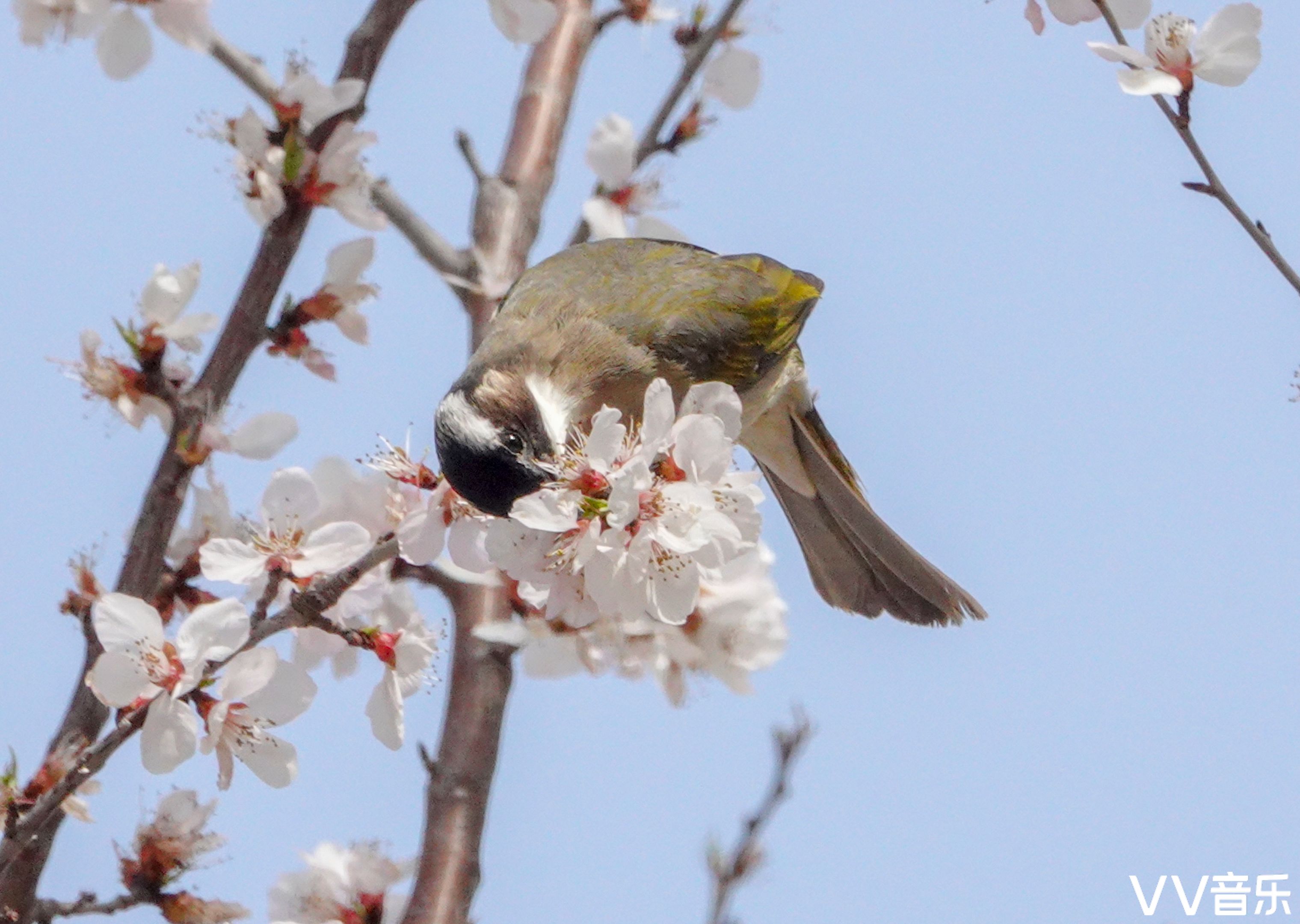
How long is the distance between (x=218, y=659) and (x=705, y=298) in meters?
2.17

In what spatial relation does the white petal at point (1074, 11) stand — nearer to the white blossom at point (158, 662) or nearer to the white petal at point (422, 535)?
the white petal at point (422, 535)

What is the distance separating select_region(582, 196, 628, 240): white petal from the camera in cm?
414

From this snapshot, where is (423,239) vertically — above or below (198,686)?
above

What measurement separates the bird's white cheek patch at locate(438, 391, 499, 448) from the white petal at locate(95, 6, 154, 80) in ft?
3.36

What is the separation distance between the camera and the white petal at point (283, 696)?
241cm

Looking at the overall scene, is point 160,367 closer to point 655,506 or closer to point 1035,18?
point 655,506

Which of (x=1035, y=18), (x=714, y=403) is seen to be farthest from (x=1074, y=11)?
(x=714, y=403)

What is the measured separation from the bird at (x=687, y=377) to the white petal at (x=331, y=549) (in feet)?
0.87

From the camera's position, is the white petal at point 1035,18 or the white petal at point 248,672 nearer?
the white petal at point 248,672

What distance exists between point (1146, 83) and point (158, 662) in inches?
77.0

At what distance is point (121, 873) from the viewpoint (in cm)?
268

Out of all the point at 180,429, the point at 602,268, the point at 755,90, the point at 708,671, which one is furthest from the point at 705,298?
the point at 180,429

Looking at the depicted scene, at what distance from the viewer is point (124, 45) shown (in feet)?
10.3

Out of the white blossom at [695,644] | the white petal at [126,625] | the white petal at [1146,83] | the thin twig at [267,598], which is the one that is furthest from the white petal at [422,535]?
the white petal at [1146,83]
